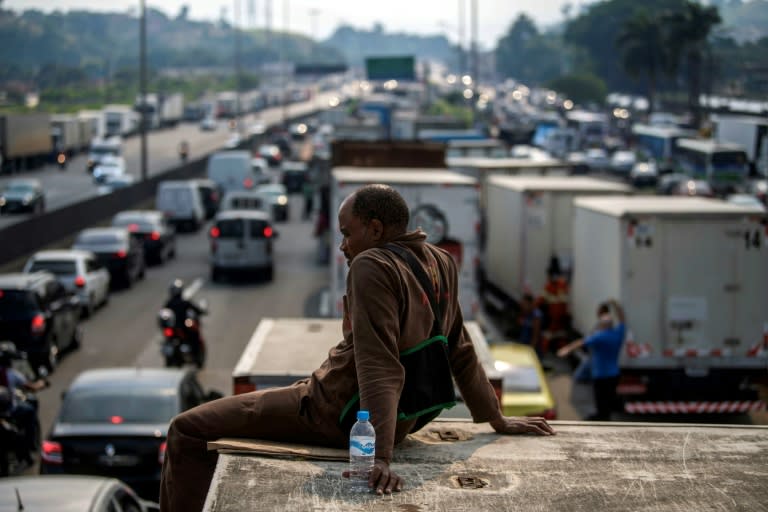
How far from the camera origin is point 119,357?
21.8 meters

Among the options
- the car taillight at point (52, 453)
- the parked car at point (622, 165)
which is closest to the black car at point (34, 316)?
the car taillight at point (52, 453)

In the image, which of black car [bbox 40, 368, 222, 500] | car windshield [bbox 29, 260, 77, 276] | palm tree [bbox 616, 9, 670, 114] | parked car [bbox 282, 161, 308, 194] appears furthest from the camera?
palm tree [bbox 616, 9, 670, 114]

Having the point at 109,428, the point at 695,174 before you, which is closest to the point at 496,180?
the point at 109,428

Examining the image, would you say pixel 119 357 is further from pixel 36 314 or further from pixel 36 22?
pixel 36 22

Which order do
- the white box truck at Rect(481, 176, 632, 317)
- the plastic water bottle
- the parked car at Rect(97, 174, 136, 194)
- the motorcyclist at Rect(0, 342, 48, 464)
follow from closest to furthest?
1. the plastic water bottle
2. the motorcyclist at Rect(0, 342, 48, 464)
3. the white box truck at Rect(481, 176, 632, 317)
4. the parked car at Rect(97, 174, 136, 194)

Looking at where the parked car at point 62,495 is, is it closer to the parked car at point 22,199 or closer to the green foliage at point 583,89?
the parked car at point 22,199

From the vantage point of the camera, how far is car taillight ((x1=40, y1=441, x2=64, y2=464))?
11.6m

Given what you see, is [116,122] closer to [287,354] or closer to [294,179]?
[294,179]

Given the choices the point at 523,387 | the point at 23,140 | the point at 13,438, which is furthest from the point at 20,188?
the point at 523,387

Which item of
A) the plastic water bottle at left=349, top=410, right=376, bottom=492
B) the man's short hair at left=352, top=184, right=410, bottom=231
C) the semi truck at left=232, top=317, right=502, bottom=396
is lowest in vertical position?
the semi truck at left=232, top=317, right=502, bottom=396

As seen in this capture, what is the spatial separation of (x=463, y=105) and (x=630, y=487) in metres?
→ 140

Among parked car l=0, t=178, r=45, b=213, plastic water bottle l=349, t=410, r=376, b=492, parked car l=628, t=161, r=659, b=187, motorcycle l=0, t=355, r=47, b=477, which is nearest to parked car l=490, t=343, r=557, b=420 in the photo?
motorcycle l=0, t=355, r=47, b=477

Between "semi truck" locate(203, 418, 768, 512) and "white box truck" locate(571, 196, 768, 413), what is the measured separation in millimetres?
11354

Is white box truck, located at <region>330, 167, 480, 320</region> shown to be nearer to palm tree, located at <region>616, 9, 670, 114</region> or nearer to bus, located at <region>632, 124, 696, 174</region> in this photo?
bus, located at <region>632, 124, 696, 174</region>
